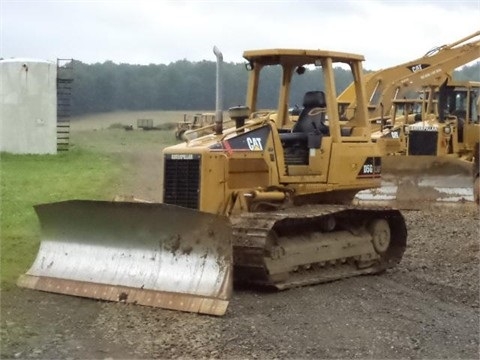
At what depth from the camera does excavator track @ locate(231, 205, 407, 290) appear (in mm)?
9258

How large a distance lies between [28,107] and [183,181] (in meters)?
23.7

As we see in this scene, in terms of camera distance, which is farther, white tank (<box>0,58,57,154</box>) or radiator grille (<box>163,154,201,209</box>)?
white tank (<box>0,58,57,154</box>)

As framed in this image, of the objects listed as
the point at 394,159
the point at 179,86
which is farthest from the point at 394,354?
the point at 179,86

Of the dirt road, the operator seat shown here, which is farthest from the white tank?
the dirt road

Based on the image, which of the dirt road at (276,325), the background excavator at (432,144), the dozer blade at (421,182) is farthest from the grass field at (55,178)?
the background excavator at (432,144)

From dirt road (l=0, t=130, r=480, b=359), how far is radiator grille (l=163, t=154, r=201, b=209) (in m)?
1.09

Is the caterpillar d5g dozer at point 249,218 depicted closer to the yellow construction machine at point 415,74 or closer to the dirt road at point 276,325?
the dirt road at point 276,325

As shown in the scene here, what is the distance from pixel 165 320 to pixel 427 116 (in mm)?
13905

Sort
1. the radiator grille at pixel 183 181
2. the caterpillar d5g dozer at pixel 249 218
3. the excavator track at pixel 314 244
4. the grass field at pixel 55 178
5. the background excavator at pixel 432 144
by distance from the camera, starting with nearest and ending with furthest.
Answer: the caterpillar d5g dozer at pixel 249 218 → the excavator track at pixel 314 244 → the radiator grille at pixel 183 181 → the grass field at pixel 55 178 → the background excavator at pixel 432 144

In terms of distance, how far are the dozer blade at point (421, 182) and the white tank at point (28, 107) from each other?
17311 millimetres

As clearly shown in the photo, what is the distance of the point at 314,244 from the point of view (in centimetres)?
1016

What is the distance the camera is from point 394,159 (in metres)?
17.4

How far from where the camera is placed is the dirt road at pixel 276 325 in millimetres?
7258

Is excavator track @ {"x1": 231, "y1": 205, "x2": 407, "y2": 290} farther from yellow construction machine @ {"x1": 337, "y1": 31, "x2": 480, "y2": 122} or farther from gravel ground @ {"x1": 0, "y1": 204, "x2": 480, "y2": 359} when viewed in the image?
yellow construction machine @ {"x1": 337, "y1": 31, "x2": 480, "y2": 122}
